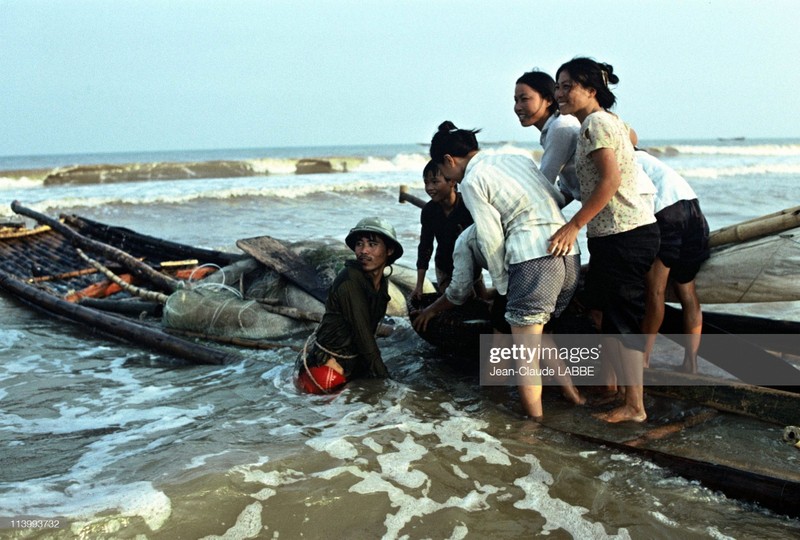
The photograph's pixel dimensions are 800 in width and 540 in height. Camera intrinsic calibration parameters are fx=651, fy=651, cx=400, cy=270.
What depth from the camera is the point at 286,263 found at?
5.92 meters

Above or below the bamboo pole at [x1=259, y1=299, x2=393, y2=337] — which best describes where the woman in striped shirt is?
above

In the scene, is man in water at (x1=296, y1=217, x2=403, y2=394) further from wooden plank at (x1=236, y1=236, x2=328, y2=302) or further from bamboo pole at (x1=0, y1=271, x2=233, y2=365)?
wooden plank at (x1=236, y1=236, x2=328, y2=302)

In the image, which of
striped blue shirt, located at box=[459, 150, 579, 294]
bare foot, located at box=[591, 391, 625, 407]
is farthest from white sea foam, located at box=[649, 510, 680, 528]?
striped blue shirt, located at box=[459, 150, 579, 294]

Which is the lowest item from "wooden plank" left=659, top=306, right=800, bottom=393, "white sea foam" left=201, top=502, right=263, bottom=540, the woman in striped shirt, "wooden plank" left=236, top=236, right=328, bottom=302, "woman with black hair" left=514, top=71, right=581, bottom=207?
"white sea foam" left=201, top=502, right=263, bottom=540

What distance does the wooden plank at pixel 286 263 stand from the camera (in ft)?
18.7

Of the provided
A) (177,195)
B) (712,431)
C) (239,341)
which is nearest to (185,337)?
(239,341)

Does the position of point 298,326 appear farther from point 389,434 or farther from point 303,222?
point 303,222

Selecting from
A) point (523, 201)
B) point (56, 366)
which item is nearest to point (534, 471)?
point (523, 201)

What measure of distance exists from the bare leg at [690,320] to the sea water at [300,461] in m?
1.09

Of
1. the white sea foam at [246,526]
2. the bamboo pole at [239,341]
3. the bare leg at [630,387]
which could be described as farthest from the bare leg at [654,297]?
the bamboo pole at [239,341]

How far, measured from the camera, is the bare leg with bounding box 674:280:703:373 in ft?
12.2

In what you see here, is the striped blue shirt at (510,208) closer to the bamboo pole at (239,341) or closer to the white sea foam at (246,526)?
the white sea foam at (246,526)

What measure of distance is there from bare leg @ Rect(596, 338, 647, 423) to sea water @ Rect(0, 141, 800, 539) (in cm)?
38

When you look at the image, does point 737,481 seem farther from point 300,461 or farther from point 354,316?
point 354,316
